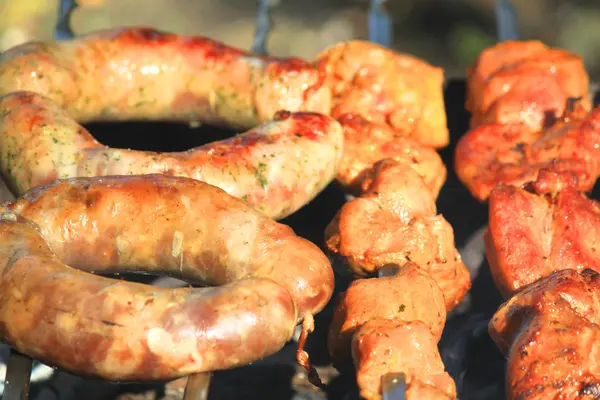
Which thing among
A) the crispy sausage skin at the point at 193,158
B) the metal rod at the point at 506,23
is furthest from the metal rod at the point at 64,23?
the metal rod at the point at 506,23

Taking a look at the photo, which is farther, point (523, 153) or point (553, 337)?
point (523, 153)

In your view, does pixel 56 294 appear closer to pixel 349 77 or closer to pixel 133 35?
pixel 133 35

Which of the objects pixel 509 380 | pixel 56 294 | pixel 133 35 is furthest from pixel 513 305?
pixel 133 35

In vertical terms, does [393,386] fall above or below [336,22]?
above

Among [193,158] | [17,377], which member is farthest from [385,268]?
[17,377]

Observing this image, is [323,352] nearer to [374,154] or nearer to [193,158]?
[374,154]

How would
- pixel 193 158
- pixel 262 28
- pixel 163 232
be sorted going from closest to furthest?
pixel 163 232 → pixel 193 158 → pixel 262 28

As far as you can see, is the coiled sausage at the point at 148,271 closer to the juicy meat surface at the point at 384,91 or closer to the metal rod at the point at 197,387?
the metal rod at the point at 197,387
